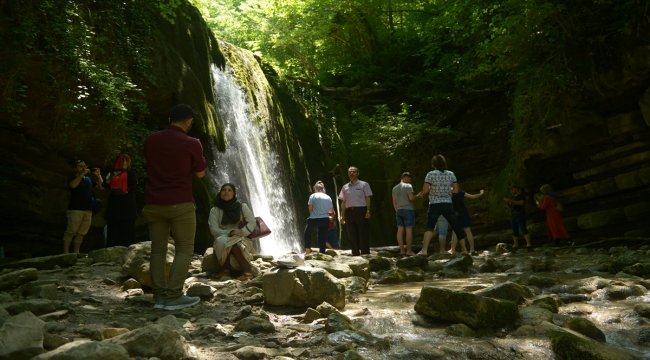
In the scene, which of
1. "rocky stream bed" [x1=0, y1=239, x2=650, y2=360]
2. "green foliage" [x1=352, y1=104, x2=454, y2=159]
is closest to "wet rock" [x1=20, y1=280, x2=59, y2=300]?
"rocky stream bed" [x1=0, y1=239, x2=650, y2=360]

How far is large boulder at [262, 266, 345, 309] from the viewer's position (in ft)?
16.8

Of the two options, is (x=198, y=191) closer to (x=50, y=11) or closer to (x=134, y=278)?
(x=50, y=11)

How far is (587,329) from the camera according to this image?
413 cm

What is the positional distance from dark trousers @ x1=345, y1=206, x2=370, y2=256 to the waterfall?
3392 millimetres

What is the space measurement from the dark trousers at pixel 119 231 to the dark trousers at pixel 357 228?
397 centimetres

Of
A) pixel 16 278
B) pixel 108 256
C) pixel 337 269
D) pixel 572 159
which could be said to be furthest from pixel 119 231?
pixel 572 159

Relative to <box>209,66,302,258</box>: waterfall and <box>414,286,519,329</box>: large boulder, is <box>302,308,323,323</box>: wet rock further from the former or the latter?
<box>209,66,302,258</box>: waterfall

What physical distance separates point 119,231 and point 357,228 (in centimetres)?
434

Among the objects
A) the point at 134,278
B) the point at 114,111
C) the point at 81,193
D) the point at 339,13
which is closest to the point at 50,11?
the point at 114,111

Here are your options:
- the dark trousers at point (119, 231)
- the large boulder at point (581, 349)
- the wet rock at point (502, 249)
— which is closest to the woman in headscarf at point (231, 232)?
the dark trousers at point (119, 231)

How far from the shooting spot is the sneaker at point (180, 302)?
4.89 meters

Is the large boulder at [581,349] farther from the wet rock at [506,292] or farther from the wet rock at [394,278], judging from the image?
the wet rock at [394,278]

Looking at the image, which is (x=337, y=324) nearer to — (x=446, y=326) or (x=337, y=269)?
(x=446, y=326)

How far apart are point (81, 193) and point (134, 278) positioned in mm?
3425
